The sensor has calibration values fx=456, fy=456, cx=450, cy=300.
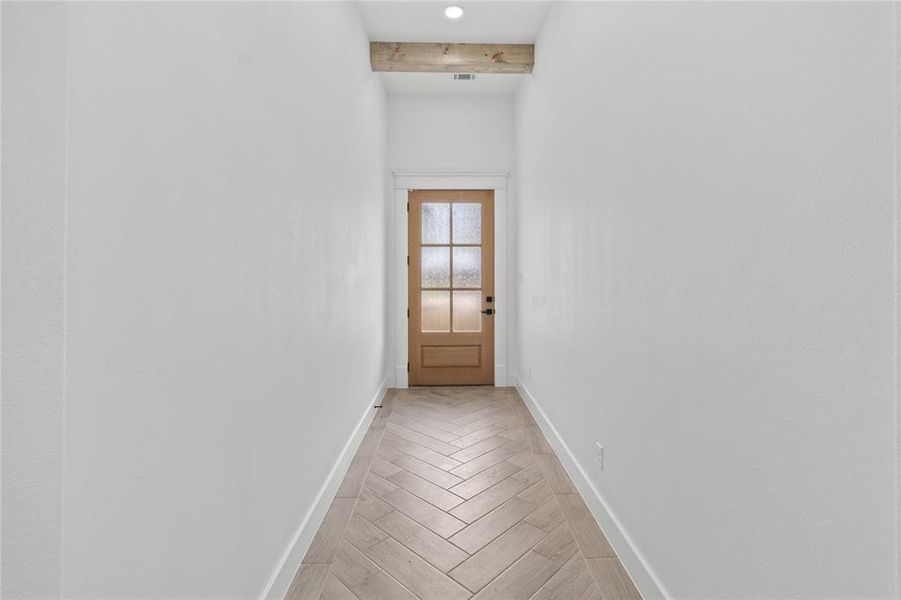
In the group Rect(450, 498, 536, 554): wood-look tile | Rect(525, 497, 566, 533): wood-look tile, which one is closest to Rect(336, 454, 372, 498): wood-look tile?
Rect(450, 498, 536, 554): wood-look tile

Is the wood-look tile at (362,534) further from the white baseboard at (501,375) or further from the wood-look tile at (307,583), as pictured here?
the white baseboard at (501,375)

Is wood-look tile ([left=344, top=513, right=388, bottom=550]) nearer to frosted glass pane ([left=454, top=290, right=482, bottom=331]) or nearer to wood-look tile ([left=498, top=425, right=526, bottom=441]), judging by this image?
wood-look tile ([left=498, top=425, right=526, bottom=441])

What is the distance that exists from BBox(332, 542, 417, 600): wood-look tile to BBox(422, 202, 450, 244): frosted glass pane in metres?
3.29

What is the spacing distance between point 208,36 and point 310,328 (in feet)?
3.81

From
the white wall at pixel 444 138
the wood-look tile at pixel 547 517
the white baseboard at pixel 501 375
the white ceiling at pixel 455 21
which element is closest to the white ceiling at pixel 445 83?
the white wall at pixel 444 138

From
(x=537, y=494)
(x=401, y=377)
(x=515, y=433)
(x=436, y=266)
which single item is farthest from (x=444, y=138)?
(x=537, y=494)

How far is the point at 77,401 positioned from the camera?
734 millimetres

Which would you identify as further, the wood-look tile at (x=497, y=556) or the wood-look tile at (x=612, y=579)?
the wood-look tile at (x=497, y=556)

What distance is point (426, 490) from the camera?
245 centimetres

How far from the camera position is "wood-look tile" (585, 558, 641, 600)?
163 cm

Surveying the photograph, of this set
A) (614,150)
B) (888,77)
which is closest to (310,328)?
(614,150)

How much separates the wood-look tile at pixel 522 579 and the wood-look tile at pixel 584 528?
195 millimetres

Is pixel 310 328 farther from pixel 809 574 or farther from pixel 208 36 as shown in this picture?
pixel 809 574

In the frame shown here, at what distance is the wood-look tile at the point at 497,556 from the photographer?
68.2 inches
